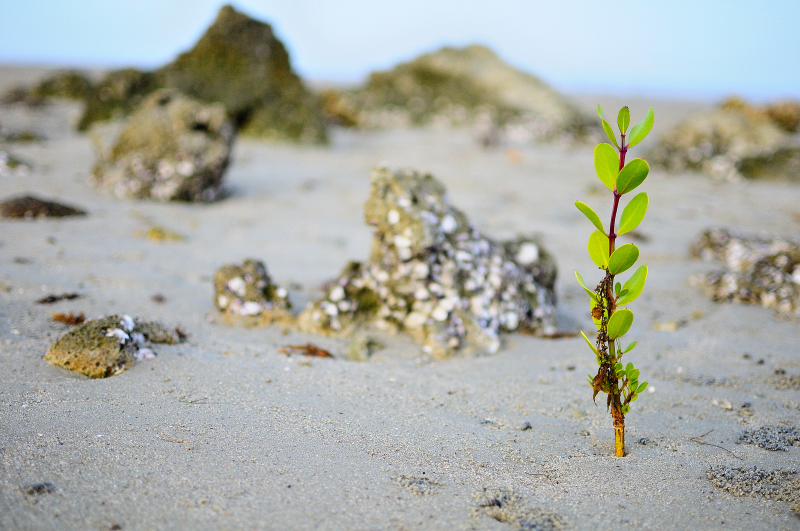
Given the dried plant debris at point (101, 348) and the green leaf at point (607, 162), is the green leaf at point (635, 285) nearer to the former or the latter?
the green leaf at point (607, 162)

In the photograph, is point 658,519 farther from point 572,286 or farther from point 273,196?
point 273,196

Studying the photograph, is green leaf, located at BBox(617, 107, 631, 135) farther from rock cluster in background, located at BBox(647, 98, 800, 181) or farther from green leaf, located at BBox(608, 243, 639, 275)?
rock cluster in background, located at BBox(647, 98, 800, 181)

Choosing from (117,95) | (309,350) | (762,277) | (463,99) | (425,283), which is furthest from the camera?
(463,99)

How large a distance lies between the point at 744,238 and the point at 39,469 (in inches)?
217

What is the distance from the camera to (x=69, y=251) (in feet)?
14.0

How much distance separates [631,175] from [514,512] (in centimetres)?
118

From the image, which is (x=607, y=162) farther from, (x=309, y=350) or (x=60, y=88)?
(x=60, y=88)

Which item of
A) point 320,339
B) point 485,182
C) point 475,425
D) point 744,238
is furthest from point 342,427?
point 485,182

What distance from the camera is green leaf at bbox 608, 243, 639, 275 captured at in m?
1.88

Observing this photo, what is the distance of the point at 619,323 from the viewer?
1999 millimetres

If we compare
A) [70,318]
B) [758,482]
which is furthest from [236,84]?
[758,482]

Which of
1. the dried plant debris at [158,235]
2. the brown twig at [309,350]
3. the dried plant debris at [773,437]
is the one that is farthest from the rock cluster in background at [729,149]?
the brown twig at [309,350]

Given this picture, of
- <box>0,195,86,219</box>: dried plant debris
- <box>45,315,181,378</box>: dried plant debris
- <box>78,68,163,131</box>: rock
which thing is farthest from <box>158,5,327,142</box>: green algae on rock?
<box>45,315,181,378</box>: dried plant debris

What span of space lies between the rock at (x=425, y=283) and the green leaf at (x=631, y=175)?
5.05ft
